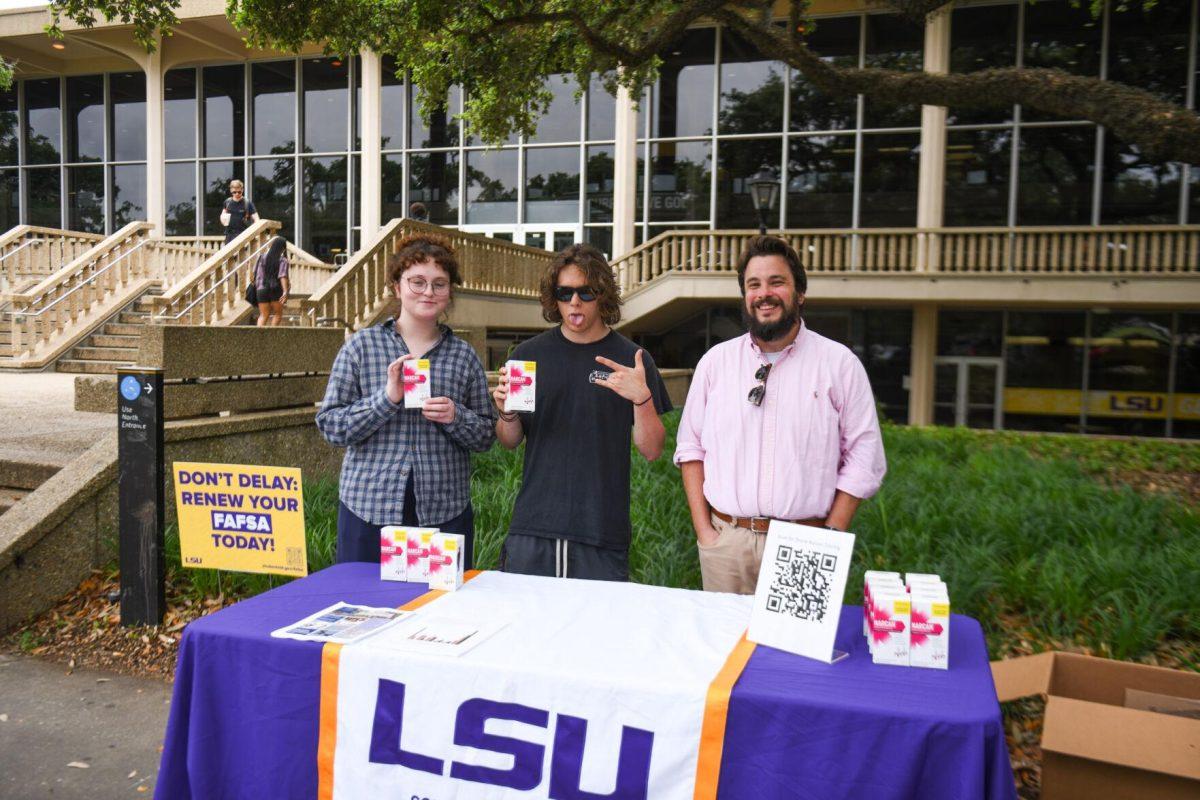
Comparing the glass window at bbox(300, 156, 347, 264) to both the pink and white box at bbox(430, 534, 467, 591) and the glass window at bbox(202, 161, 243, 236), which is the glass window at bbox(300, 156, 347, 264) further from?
the pink and white box at bbox(430, 534, 467, 591)

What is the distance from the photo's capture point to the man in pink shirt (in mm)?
3152

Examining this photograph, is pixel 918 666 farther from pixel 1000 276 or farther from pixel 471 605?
pixel 1000 276

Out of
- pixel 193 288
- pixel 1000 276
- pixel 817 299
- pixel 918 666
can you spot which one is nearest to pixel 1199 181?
pixel 1000 276

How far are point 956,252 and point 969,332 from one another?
219 centimetres

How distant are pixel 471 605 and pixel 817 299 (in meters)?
17.1

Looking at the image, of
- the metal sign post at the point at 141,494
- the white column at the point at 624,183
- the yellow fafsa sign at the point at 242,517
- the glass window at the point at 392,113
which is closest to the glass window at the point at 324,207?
the glass window at the point at 392,113

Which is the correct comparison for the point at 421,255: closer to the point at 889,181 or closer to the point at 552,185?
the point at 889,181

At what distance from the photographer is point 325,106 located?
2434cm

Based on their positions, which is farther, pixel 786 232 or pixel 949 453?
pixel 786 232

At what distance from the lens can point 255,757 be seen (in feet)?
8.43

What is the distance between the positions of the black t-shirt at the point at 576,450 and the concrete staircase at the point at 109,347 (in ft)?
37.7

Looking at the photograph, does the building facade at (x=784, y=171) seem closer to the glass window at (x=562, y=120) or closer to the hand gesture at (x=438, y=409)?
the glass window at (x=562, y=120)

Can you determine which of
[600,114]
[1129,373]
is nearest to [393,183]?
[600,114]

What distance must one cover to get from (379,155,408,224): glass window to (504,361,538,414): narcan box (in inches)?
836
